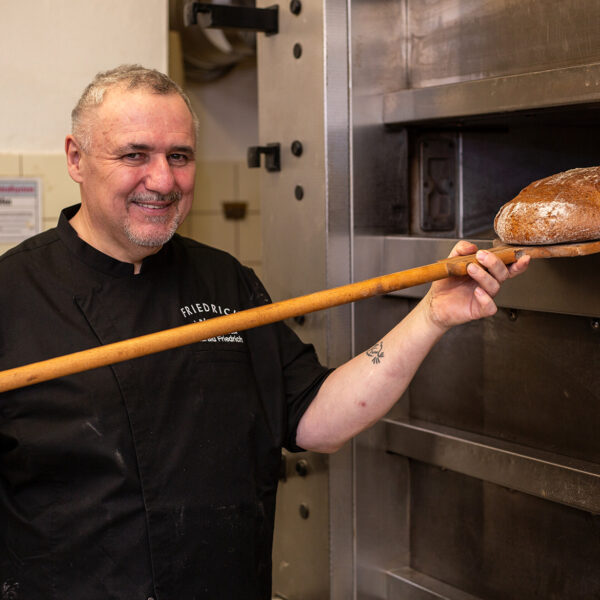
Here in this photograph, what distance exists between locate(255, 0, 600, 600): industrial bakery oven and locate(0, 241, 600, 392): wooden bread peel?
0.22m

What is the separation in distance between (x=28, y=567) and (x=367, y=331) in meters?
0.78

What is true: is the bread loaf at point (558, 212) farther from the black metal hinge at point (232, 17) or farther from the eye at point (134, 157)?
the black metal hinge at point (232, 17)

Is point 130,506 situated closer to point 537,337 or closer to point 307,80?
point 537,337

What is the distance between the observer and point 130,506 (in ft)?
4.13

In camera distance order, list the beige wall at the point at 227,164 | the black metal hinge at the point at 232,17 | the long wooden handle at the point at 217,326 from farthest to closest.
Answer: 1. the beige wall at the point at 227,164
2. the black metal hinge at the point at 232,17
3. the long wooden handle at the point at 217,326

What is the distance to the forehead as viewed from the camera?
1.28 m

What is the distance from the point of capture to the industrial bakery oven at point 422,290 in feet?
4.57

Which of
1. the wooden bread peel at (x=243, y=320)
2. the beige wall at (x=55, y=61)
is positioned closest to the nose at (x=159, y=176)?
the wooden bread peel at (x=243, y=320)

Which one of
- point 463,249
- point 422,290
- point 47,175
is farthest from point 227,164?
point 463,249

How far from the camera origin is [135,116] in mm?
1284

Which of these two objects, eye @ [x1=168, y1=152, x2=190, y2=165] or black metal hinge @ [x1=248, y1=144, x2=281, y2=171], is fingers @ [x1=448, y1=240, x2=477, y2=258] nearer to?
eye @ [x1=168, y1=152, x2=190, y2=165]

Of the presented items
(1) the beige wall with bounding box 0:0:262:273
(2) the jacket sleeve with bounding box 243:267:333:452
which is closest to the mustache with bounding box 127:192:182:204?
(2) the jacket sleeve with bounding box 243:267:333:452

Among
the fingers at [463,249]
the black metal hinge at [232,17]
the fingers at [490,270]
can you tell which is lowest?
the fingers at [490,270]

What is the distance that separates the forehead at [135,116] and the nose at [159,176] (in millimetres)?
40
